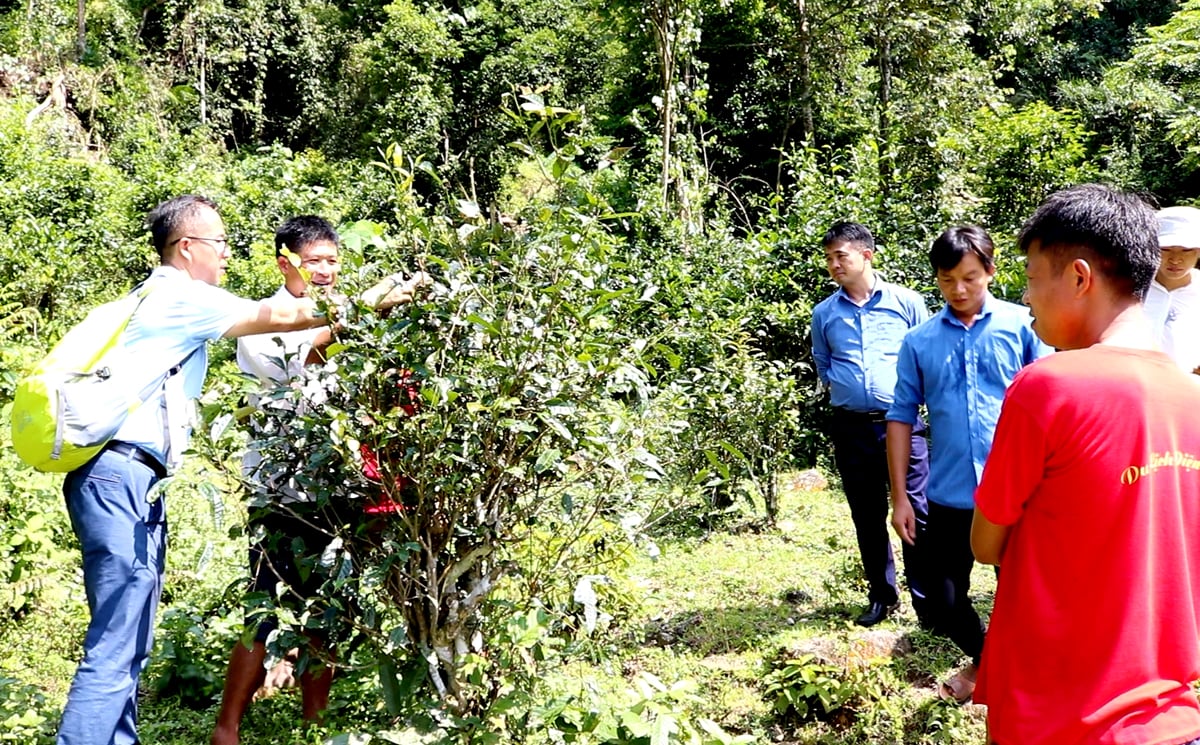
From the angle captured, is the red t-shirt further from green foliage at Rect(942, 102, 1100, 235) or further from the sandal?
green foliage at Rect(942, 102, 1100, 235)

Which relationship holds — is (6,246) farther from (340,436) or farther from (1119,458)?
(1119,458)

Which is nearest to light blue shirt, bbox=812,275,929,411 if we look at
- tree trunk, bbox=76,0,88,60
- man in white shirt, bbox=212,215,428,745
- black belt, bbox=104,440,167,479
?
man in white shirt, bbox=212,215,428,745

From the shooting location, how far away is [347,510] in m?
2.62

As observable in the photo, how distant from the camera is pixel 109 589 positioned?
2.58 m

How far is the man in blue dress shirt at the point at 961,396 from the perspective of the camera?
3.09 meters

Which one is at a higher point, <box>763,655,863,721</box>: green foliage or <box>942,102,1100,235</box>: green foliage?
<box>942,102,1100,235</box>: green foliage

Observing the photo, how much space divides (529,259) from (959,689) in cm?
222

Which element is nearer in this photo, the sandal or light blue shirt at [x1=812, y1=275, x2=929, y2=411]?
the sandal

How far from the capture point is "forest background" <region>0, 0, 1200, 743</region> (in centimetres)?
233

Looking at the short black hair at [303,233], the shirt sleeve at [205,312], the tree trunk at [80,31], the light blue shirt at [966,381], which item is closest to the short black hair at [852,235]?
the light blue shirt at [966,381]

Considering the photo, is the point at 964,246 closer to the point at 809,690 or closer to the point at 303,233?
the point at 809,690

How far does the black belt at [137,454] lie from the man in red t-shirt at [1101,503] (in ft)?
7.63

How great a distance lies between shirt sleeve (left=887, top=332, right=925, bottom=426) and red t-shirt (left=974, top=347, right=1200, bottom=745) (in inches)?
67.1

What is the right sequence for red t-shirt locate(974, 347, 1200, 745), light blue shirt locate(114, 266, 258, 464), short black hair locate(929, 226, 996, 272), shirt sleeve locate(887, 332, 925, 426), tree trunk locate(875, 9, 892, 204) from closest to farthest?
red t-shirt locate(974, 347, 1200, 745)
light blue shirt locate(114, 266, 258, 464)
short black hair locate(929, 226, 996, 272)
shirt sleeve locate(887, 332, 925, 426)
tree trunk locate(875, 9, 892, 204)
